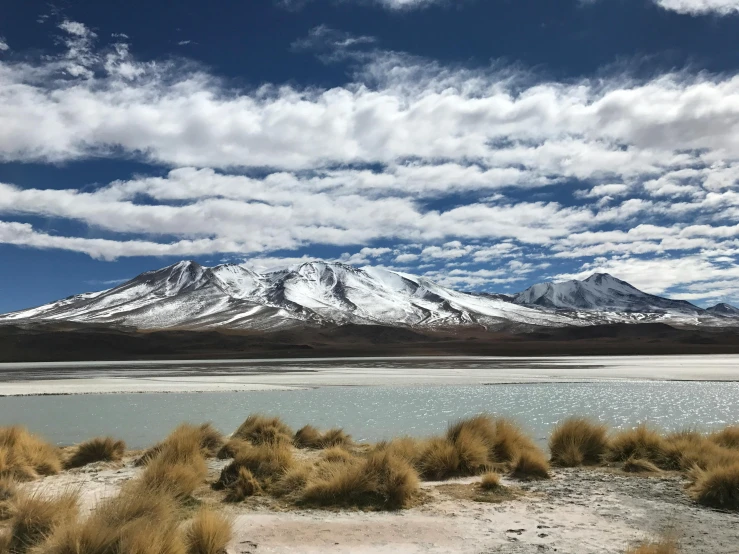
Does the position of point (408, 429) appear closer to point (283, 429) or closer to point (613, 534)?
point (283, 429)

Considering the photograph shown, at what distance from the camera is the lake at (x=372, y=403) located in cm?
1788

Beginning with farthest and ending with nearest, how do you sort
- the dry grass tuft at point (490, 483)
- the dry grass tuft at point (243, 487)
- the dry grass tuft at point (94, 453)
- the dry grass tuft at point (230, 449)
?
the dry grass tuft at point (230, 449) → the dry grass tuft at point (94, 453) → the dry grass tuft at point (490, 483) → the dry grass tuft at point (243, 487)

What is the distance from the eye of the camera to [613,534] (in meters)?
6.98

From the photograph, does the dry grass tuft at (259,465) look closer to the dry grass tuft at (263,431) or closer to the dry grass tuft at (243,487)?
the dry grass tuft at (243,487)

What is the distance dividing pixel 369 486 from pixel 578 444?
545cm

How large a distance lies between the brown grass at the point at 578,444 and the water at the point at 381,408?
116 inches

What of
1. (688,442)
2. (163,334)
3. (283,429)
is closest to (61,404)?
(283,429)

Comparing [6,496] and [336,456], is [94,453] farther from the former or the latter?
[336,456]

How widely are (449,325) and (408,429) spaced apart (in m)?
175

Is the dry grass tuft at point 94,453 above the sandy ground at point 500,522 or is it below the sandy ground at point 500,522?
below

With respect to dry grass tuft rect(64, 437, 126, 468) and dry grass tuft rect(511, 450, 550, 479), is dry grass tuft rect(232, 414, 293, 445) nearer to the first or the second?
dry grass tuft rect(64, 437, 126, 468)

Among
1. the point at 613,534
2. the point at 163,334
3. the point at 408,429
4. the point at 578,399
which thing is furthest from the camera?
the point at 163,334

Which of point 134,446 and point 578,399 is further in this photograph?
point 578,399

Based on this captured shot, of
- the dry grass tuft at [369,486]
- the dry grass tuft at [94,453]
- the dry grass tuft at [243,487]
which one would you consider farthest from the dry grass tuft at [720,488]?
the dry grass tuft at [94,453]
